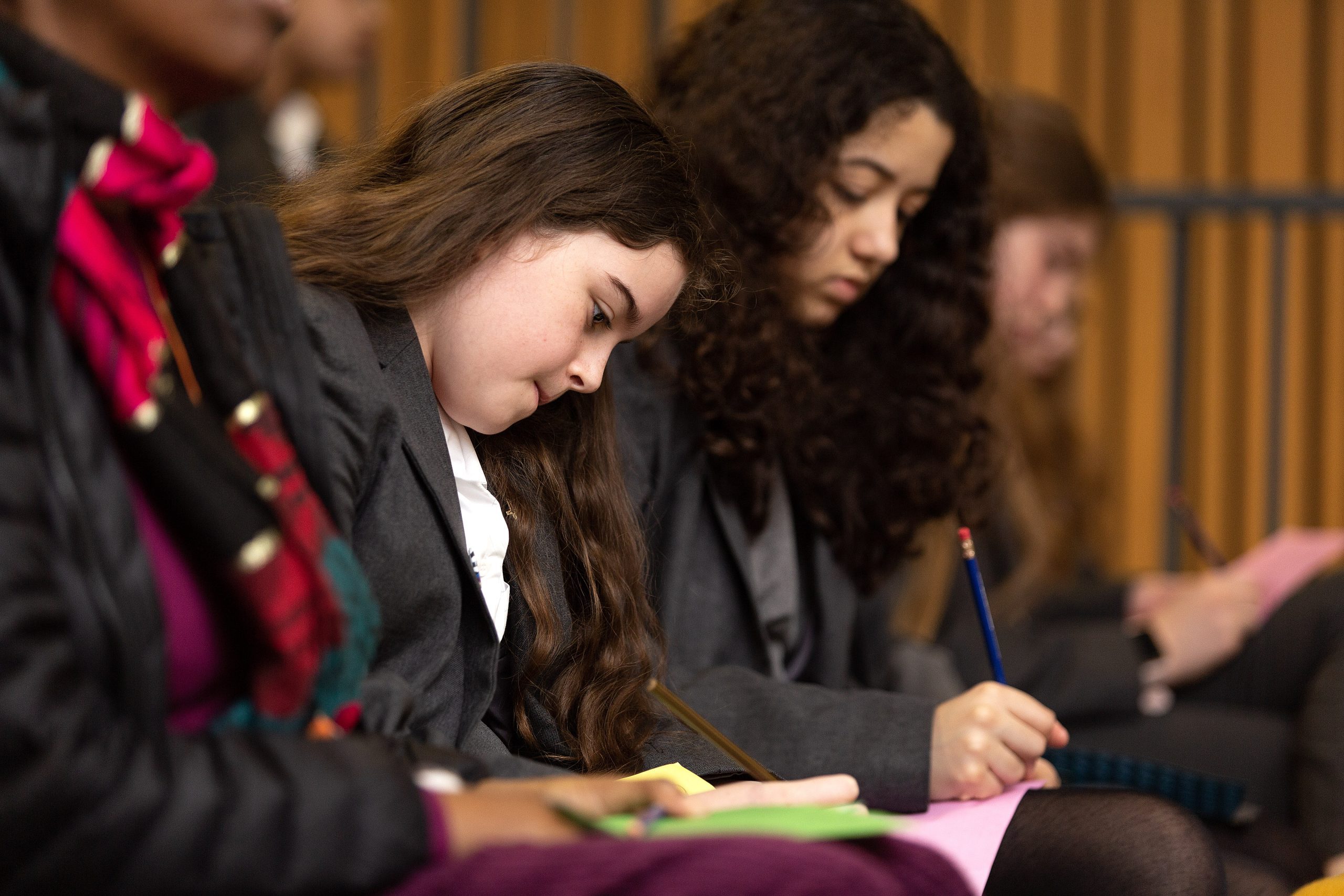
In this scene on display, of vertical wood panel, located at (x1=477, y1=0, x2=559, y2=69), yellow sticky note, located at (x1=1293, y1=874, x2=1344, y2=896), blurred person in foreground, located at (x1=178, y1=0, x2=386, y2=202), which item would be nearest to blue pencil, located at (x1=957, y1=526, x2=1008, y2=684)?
yellow sticky note, located at (x1=1293, y1=874, x2=1344, y2=896)

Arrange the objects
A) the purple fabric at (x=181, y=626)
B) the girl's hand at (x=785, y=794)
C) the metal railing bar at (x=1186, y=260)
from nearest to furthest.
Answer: the purple fabric at (x=181, y=626), the girl's hand at (x=785, y=794), the metal railing bar at (x=1186, y=260)

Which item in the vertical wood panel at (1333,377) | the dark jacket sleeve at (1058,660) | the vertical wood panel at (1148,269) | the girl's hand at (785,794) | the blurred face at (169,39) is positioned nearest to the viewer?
the girl's hand at (785,794)

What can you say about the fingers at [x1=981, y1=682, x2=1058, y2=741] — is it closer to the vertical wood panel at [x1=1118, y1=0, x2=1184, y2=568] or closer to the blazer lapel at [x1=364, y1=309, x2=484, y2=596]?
the blazer lapel at [x1=364, y1=309, x2=484, y2=596]

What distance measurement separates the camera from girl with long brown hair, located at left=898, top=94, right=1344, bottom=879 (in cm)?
170

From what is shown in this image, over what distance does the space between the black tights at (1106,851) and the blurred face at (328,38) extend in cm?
202

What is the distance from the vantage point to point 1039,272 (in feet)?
7.32

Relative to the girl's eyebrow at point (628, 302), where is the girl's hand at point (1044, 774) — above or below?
below

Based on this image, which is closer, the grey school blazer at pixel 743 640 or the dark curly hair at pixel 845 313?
the grey school blazer at pixel 743 640

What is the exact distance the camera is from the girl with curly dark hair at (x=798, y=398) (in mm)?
1347

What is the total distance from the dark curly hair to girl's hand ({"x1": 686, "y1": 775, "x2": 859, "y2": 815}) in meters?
0.51

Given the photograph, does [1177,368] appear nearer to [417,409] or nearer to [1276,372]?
[1276,372]

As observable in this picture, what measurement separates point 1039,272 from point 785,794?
151 centimetres

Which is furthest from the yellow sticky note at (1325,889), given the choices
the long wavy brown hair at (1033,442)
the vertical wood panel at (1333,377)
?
the vertical wood panel at (1333,377)

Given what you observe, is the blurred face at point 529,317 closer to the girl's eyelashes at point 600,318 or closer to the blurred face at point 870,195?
the girl's eyelashes at point 600,318
